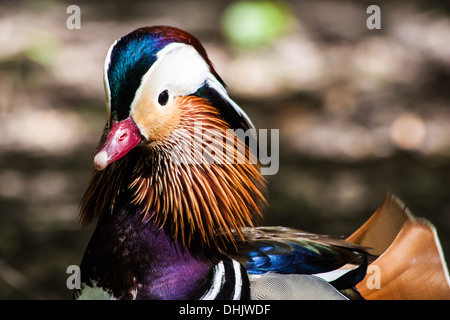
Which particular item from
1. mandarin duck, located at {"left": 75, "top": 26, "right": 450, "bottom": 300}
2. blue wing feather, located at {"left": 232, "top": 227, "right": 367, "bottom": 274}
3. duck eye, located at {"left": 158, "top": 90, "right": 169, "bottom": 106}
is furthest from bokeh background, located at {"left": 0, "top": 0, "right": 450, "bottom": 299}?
duck eye, located at {"left": 158, "top": 90, "right": 169, "bottom": 106}

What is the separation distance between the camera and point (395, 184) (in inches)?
102

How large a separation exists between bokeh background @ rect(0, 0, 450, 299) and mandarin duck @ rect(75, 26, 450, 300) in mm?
832

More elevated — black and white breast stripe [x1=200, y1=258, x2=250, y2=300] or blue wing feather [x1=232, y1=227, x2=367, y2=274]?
blue wing feather [x1=232, y1=227, x2=367, y2=274]

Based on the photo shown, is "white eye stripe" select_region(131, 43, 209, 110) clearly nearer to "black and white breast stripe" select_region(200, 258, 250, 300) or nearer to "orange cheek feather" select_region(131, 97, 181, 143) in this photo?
"orange cheek feather" select_region(131, 97, 181, 143)

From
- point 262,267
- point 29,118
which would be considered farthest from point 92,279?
point 29,118

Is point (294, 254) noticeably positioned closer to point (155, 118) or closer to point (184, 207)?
point (184, 207)

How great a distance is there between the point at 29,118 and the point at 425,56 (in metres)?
2.13

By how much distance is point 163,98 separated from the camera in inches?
47.0

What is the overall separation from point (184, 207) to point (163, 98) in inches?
9.8

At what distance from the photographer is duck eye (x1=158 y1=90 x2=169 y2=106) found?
46.6 inches

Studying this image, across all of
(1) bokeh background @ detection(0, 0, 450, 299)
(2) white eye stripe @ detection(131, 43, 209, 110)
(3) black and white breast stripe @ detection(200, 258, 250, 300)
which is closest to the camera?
(2) white eye stripe @ detection(131, 43, 209, 110)

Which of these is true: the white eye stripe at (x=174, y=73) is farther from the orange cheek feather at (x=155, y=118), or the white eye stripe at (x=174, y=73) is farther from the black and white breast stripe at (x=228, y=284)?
the black and white breast stripe at (x=228, y=284)
